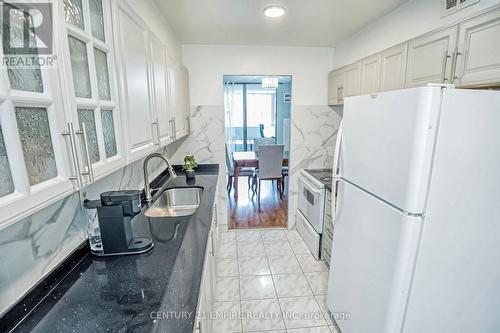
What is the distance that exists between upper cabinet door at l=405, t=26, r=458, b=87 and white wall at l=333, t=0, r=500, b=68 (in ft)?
0.54

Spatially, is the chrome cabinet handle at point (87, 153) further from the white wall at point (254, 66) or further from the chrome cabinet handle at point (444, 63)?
the white wall at point (254, 66)

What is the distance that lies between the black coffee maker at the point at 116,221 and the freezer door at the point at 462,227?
1328 mm

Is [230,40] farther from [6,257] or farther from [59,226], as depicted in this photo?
[6,257]

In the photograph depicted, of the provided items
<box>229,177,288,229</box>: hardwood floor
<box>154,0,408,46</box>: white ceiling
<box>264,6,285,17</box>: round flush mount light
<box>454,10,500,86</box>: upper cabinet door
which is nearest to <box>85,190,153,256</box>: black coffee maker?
<box>154,0,408,46</box>: white ceiling

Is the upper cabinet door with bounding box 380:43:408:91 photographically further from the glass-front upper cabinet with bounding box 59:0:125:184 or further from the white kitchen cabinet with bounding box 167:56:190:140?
the glass-front upper cabinet with bounding box 59:0:125:184

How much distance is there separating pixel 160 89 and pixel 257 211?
9.06 feet

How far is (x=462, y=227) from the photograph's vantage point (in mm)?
1148

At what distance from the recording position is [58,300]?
3.01 feet

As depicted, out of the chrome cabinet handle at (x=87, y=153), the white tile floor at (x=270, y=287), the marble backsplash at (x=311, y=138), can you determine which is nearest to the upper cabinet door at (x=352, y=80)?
the marble backsplash at (x=311, y=138)

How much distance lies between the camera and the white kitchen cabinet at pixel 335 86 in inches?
110

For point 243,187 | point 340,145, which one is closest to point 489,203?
point 340,145

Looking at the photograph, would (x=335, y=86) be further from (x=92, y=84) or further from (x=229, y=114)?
(x=229, y=114)

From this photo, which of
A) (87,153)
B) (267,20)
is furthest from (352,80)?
(87,153)

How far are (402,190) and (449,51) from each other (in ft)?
3.16
